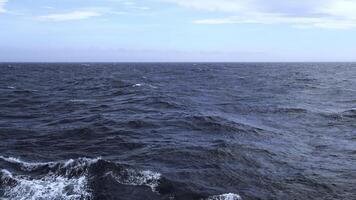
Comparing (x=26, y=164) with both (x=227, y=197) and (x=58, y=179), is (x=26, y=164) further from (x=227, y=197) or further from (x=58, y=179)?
(x=227, y=197)

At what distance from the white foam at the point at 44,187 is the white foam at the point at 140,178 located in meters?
1.39

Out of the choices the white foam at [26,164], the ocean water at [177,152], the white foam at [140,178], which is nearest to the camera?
the ocean water at [177,152]

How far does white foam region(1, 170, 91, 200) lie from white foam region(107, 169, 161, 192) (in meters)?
1.39

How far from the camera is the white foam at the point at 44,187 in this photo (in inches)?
526

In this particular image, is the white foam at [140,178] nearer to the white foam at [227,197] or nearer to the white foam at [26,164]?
the white foam at [227,197]

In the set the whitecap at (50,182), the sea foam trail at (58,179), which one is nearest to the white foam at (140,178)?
the sea foam trail at (58,179)

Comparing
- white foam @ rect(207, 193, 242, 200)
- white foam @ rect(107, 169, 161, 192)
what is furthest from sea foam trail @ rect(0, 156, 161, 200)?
white foam @ rect(207, 193, 242, 200)

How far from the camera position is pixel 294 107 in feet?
112

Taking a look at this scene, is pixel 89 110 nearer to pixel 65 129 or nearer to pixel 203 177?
pixel 65 129

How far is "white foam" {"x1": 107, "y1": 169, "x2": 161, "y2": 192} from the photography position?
1463 cm

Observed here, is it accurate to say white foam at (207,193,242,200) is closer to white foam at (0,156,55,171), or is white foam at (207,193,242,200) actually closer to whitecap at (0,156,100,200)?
whitecap at (0,156,100,200)

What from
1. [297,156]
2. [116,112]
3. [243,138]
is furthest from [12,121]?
[297,156]

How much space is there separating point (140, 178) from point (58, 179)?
3.04 meters

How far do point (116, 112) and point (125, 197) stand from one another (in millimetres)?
18520
